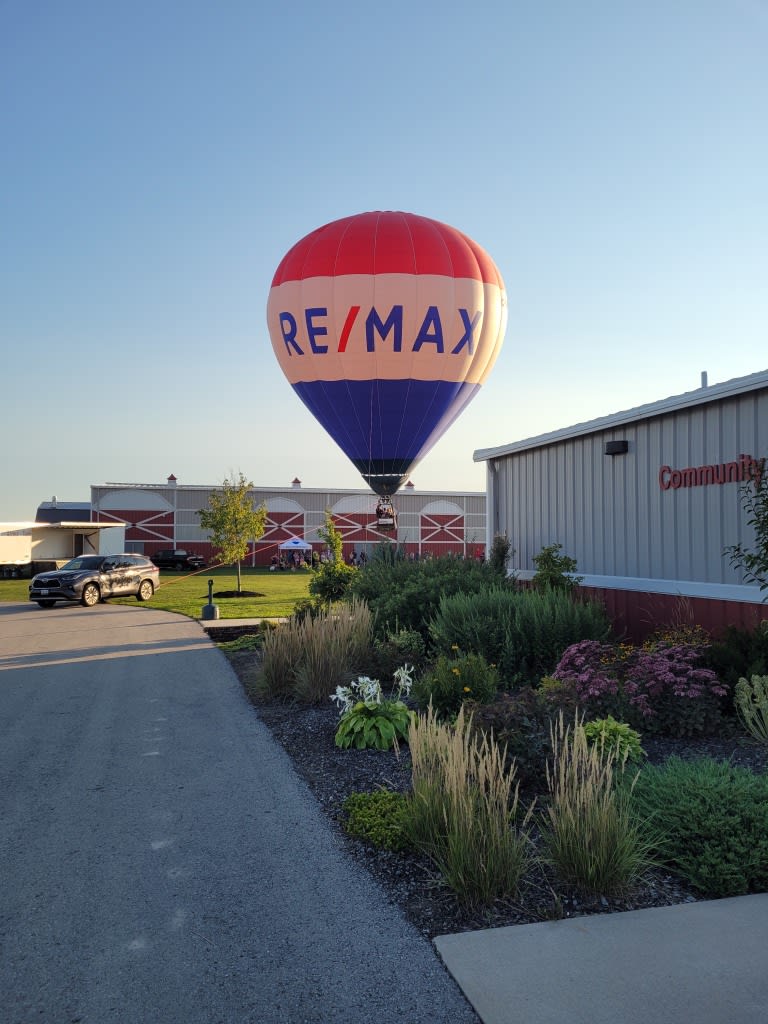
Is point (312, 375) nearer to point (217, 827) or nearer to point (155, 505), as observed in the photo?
point (217, 827)

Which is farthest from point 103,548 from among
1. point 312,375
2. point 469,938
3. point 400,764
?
point 469,938

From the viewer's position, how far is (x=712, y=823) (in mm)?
4648

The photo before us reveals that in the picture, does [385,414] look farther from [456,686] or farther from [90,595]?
[456,686]

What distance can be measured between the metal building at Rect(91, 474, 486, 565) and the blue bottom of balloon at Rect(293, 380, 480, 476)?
90.3 ft

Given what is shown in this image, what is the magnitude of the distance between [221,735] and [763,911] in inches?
218

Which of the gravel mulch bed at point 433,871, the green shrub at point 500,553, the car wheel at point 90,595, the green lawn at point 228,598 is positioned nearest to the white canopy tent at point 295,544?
the green lawn at point 228,598

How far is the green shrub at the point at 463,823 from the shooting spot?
4305 mm

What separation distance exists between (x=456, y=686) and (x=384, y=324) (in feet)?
40.6

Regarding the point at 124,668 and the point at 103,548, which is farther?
the point at 103,548

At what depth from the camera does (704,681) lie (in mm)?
7941

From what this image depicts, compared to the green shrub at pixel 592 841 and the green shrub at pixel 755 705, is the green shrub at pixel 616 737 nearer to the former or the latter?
the green shrub at pixel 755 705

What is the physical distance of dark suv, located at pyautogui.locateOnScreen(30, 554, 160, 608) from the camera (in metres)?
25.2

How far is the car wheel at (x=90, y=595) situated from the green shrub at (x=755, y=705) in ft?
72.3

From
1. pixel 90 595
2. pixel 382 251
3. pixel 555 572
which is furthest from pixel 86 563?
pixel 555 572
